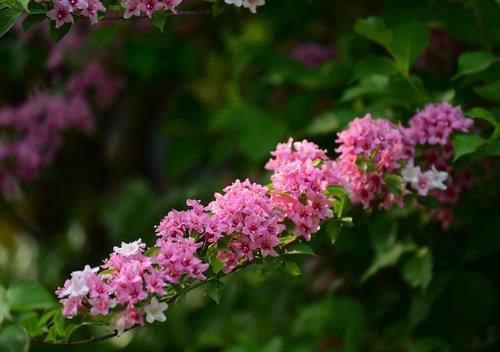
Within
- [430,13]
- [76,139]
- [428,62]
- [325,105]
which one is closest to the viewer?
[430,13]

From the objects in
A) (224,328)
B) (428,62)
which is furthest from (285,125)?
(224,328)

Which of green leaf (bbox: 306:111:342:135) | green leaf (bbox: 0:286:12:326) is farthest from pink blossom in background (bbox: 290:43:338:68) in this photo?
green leaf (bbox: 0:286:12:326)

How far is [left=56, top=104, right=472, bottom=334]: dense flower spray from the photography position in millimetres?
1472

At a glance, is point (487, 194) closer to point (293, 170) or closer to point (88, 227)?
point (293, 170)

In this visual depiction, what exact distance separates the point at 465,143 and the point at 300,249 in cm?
40

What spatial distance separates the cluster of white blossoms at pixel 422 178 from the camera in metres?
1.77

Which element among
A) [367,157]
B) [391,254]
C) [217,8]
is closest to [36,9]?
[217,8]

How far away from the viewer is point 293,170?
1.64 metres

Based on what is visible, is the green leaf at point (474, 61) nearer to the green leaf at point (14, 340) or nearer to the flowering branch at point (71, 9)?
the flowering branch at point (71, 9)

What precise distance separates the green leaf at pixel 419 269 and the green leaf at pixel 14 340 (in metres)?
0.95

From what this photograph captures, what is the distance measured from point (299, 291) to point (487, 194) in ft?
3.87

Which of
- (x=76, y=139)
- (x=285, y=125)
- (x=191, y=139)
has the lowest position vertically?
(x=285, y=125)

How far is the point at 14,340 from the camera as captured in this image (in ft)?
5.59

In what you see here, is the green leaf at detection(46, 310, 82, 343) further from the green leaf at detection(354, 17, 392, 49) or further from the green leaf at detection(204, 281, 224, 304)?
the green leaf at detection(354, 17, 392, 49)
